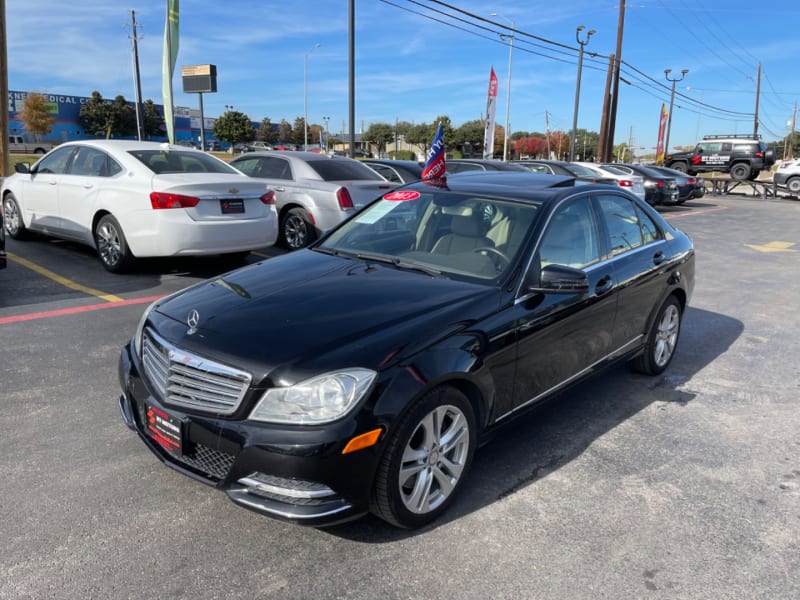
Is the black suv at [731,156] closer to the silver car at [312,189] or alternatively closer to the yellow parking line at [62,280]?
the silver car at [312,189]

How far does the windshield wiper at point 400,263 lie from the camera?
358 centimetres

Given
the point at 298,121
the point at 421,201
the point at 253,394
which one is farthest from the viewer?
the point at 298,121

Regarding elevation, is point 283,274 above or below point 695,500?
above

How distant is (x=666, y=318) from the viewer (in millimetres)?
5027

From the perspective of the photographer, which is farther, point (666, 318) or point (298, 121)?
point (298, 121)

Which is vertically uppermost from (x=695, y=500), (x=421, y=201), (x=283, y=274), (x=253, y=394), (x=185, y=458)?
(x=421, y=201)

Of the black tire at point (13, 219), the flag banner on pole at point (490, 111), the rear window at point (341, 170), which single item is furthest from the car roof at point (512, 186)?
the flag banner on pole at point (490, 111)

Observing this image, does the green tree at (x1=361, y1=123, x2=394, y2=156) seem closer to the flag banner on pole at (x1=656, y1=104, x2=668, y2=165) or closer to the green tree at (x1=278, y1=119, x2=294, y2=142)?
the green tree at (x1=278, y1=119, x2=294, y2=142)

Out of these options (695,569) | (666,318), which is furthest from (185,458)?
(666,318)

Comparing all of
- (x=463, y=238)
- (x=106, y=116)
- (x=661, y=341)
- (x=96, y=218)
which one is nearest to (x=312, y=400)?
(x=463, y=238)

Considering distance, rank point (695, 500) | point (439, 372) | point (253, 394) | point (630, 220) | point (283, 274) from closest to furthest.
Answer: point (253, 394) → point (439, 372) → point (695, 500) → point (283, 274) → point (630, 220)

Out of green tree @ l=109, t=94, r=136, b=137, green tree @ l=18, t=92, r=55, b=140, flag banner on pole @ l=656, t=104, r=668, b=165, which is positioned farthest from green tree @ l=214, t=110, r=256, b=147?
flag banner on pole @ l=656, t=104, r=668, b=165

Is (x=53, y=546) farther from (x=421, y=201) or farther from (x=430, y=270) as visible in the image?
(x=421, y=201)

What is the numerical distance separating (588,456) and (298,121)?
11481 centimetres
